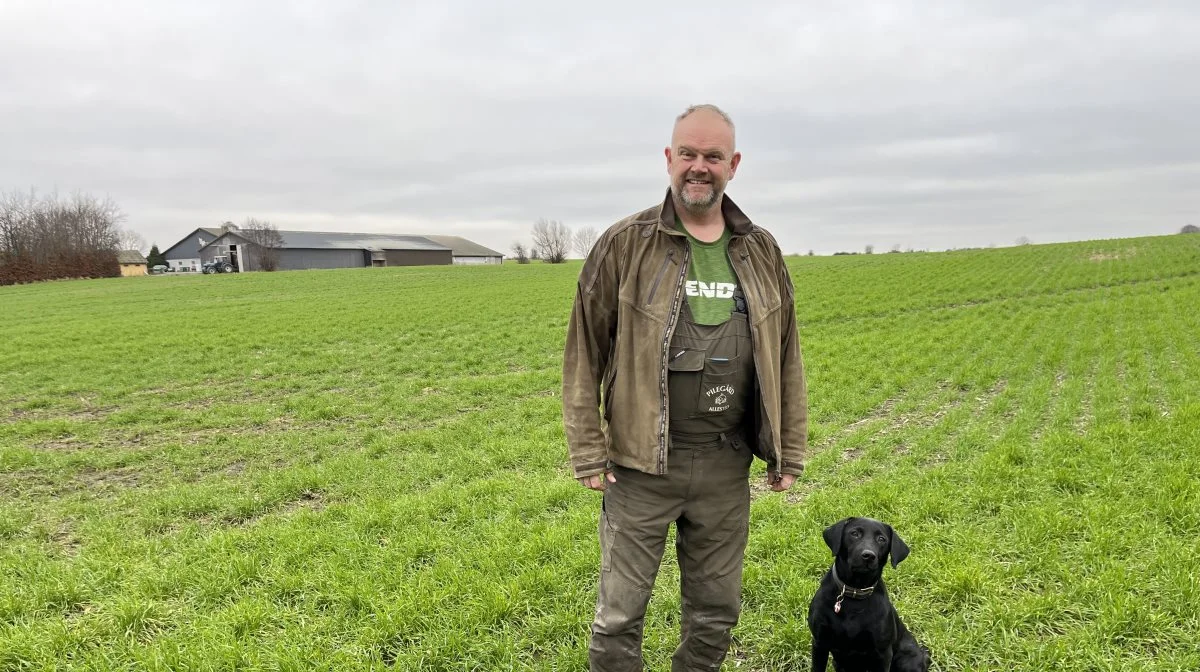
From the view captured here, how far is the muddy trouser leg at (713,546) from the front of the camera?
2.80 metres

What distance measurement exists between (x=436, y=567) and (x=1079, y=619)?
4.11 m

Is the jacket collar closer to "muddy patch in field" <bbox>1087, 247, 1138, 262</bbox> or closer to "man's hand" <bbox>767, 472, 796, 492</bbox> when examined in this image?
"man's hand" <bbox>767, 472, 796, 492</bbox>

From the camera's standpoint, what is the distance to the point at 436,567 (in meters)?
4.57

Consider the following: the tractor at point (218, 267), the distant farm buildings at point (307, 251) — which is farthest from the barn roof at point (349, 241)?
the tractor at point (218, 267)

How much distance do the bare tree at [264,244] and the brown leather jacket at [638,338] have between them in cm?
7984

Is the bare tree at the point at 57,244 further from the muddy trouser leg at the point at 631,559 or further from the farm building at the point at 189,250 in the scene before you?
the muddy trouser leg at the point at 631,559

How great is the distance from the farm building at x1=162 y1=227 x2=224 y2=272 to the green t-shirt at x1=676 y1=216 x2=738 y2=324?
9094cm

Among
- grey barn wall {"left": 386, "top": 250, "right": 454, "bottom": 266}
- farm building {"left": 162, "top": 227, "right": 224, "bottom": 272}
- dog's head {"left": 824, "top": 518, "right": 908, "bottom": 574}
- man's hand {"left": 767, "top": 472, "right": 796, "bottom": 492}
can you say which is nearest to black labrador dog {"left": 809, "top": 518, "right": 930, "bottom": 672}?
dog's head {"left": 824, "top": 518, "right": 908, "bottom": 574}

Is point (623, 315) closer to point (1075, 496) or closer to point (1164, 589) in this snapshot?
point (1164, 589)

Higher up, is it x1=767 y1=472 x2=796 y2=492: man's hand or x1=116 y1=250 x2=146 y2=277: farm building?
x1=116 y1=250 x2=146 y2=277: farm building

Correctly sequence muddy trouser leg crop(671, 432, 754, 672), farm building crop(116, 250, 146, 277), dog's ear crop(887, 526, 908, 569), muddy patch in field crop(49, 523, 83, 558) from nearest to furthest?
muddy trouser leg crop(671, 432, 754, 672) → dog's ear crop(887, 526, 908, 569) → muddy patch in field crop(49, 523, 83, 558) → farm building crop(116, 250, 146, 277)

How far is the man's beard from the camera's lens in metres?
2.62

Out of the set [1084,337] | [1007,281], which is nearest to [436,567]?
[1084,337]

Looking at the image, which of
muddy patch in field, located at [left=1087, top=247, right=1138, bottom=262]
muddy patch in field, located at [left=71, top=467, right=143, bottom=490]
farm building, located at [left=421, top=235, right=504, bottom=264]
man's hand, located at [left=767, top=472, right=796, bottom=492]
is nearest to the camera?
man's hand, located at [left=767, top=472, right=796, bottom=492]
